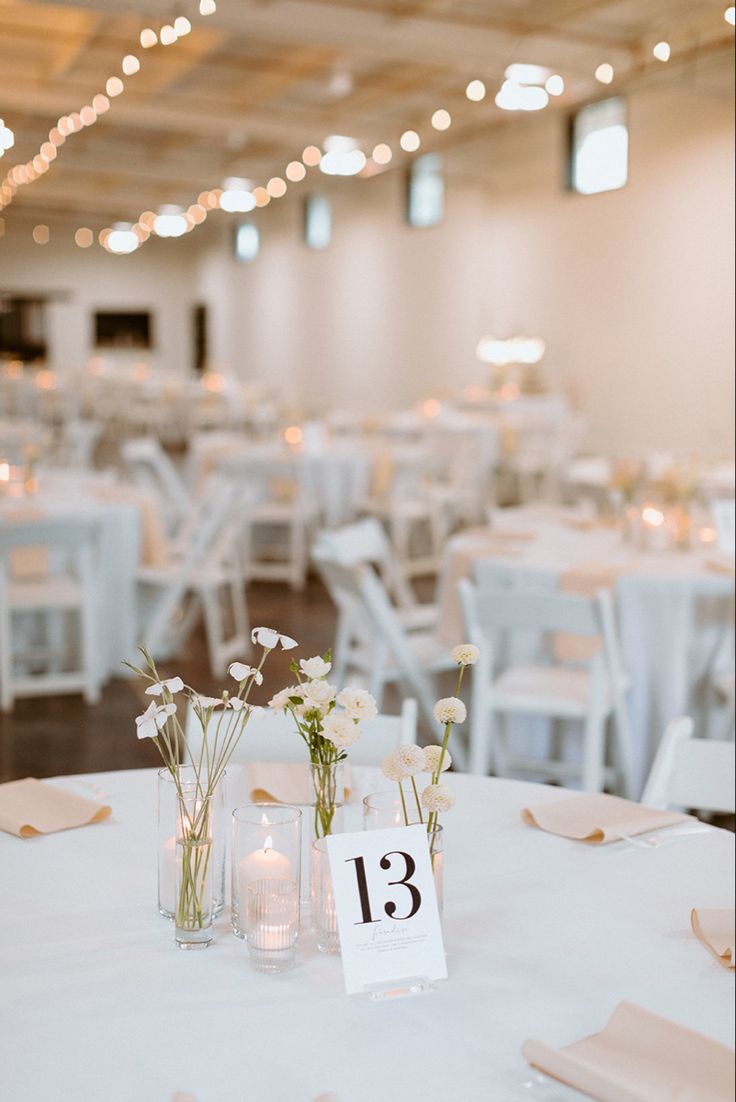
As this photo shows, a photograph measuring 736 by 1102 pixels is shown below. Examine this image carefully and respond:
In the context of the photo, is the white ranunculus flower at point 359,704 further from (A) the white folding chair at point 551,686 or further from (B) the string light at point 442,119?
(B) the string light at point 442,119

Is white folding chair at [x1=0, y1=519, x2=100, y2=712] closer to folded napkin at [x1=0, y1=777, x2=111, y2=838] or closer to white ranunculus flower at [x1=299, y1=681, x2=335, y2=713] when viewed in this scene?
folded napkin at [x1=0, y1=777, x2=111, y2=838]

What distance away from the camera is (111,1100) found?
4.31ft

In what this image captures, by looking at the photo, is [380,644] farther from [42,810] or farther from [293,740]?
[42,810]

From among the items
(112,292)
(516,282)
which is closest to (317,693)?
(516,282)

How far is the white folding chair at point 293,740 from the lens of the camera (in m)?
2.53

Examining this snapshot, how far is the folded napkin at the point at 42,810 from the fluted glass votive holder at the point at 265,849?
1.78ft

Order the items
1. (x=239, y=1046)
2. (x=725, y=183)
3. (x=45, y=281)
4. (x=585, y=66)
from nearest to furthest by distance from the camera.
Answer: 1. (x=239, y=1046)
2. (x=725, y=183)
3. (x=585, y=66)
4. (x=45, y=281)

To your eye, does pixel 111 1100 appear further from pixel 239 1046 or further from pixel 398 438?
pixel 398 438

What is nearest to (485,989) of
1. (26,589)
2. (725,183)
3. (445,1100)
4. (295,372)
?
(445,1100)

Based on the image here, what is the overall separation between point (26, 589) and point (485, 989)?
14.2ft

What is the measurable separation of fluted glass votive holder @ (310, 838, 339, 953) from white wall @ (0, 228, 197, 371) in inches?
1024

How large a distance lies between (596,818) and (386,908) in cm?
69

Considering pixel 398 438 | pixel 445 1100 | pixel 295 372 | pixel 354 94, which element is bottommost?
pixel 445 1100

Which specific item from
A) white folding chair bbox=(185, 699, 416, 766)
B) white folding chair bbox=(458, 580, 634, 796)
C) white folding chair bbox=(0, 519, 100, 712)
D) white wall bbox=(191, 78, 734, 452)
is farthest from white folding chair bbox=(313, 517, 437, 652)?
white folding chair bbox=(185, 699, 416, 766)
